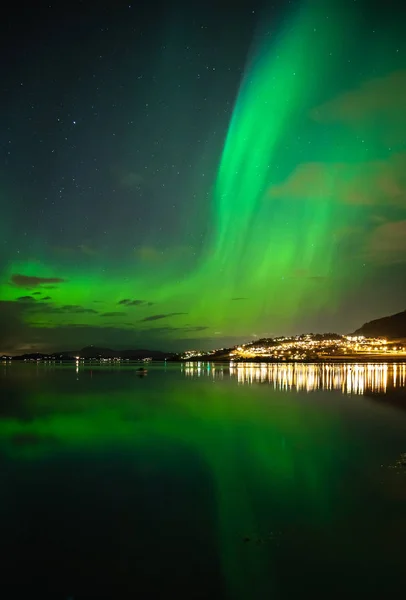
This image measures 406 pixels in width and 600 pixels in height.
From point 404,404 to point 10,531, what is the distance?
33.2 meters

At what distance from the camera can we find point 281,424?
99.0ft

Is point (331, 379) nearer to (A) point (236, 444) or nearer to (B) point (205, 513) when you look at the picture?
(A) point (236, 444)

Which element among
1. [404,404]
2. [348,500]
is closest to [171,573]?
[348,500]

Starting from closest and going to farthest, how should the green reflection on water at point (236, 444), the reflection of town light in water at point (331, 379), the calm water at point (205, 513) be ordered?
the calm water at point (205, 513), the green reflection on water at point (236, 444), the reflection of town light in water at point (331, 379)

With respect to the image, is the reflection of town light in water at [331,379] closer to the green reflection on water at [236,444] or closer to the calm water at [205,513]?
the green reflection on water at [236,444]

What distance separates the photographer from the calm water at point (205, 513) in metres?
9.05

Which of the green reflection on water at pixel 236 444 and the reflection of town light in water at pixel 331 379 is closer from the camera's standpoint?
the green reflection on water at pixel 236 444

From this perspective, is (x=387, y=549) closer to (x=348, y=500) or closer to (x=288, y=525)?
(x=288, y=525)

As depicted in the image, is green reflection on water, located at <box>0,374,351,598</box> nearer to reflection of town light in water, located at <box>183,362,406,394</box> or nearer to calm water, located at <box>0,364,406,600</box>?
calm water, located at <box>0,364,406,600</box>

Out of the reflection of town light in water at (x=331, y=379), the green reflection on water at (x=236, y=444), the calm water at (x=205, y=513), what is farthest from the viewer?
the reflection of town light in water at (x=331, y=379)

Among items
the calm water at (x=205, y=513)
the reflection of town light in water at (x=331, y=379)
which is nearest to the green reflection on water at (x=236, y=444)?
the calm water at (x=205, y=513)

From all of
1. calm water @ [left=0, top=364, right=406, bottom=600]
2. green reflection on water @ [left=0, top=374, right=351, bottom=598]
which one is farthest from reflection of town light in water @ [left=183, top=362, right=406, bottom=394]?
calm water @ [left=0, top=364, right=406, bottom=600]

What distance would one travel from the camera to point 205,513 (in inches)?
511

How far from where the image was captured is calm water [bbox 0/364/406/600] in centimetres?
905
